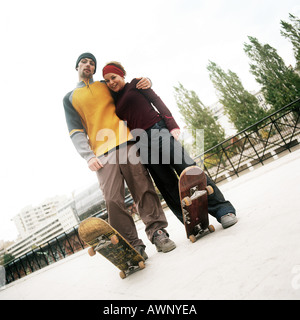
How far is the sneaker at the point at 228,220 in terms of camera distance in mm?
1434

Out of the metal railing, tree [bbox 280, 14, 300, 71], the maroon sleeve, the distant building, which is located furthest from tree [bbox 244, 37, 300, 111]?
the distant building

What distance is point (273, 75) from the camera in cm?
2200

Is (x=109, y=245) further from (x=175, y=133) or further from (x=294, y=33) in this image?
(x=294, y=33)

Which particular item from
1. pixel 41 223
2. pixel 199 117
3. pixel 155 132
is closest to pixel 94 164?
pixel 155 132

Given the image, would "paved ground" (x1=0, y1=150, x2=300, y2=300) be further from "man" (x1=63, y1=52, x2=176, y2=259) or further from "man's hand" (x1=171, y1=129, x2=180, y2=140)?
"man's hand" (x1=171, y1=129, x2=180, y2=140)

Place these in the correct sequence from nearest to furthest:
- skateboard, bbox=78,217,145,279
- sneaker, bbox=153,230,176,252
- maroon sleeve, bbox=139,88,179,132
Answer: skateboard, bbox=78,217,145,279 < sneaker, bbox=153,230,176,252 < maroon sleeve, bbox=139,88,179,132

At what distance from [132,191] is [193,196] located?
0.61m

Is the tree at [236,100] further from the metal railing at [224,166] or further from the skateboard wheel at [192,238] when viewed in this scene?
the skateboard wheel at [192,238]

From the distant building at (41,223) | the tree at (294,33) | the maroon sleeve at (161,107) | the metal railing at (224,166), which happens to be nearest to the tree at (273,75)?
the tree at (294,33)

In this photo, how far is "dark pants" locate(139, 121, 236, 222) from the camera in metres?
1.59

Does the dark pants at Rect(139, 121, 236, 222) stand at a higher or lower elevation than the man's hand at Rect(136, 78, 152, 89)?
lower

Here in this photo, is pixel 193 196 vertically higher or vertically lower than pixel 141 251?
higher

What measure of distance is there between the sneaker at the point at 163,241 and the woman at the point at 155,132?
10.4 inches

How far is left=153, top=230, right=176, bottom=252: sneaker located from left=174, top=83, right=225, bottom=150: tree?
22.7 m
